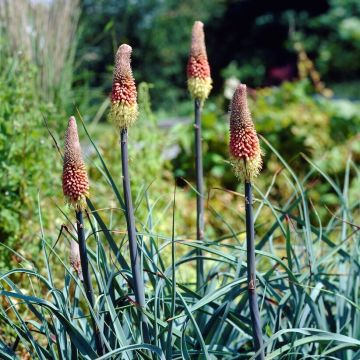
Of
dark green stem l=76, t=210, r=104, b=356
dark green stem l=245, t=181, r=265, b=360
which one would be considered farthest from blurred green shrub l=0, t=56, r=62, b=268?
dark green stem l=245, t=181, r=265, b=360

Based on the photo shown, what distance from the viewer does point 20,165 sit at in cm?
357

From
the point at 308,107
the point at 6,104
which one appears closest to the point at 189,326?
the point at 6,104

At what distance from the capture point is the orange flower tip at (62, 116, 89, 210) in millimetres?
1848

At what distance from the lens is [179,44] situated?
16.2 metres

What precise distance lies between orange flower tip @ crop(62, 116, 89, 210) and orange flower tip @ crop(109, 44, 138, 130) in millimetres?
128

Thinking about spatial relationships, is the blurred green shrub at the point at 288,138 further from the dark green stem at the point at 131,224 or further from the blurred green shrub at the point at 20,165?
the dark green stem at the point at 131,224

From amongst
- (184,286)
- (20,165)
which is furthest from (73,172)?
(20,165)

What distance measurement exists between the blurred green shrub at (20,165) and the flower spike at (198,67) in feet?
3.80

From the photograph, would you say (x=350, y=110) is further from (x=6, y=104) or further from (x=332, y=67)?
(x=332, y=67)

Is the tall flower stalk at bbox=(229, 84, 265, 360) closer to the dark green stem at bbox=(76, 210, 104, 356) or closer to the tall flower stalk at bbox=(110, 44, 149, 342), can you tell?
the tall flower stalk at bbox=(110, 44, 149, 342)

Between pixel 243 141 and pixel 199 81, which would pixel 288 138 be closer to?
pixel 199 81

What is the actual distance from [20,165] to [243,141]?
2043 millimetres

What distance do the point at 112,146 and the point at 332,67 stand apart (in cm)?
1496

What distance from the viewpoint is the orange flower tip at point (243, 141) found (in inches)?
69.8
